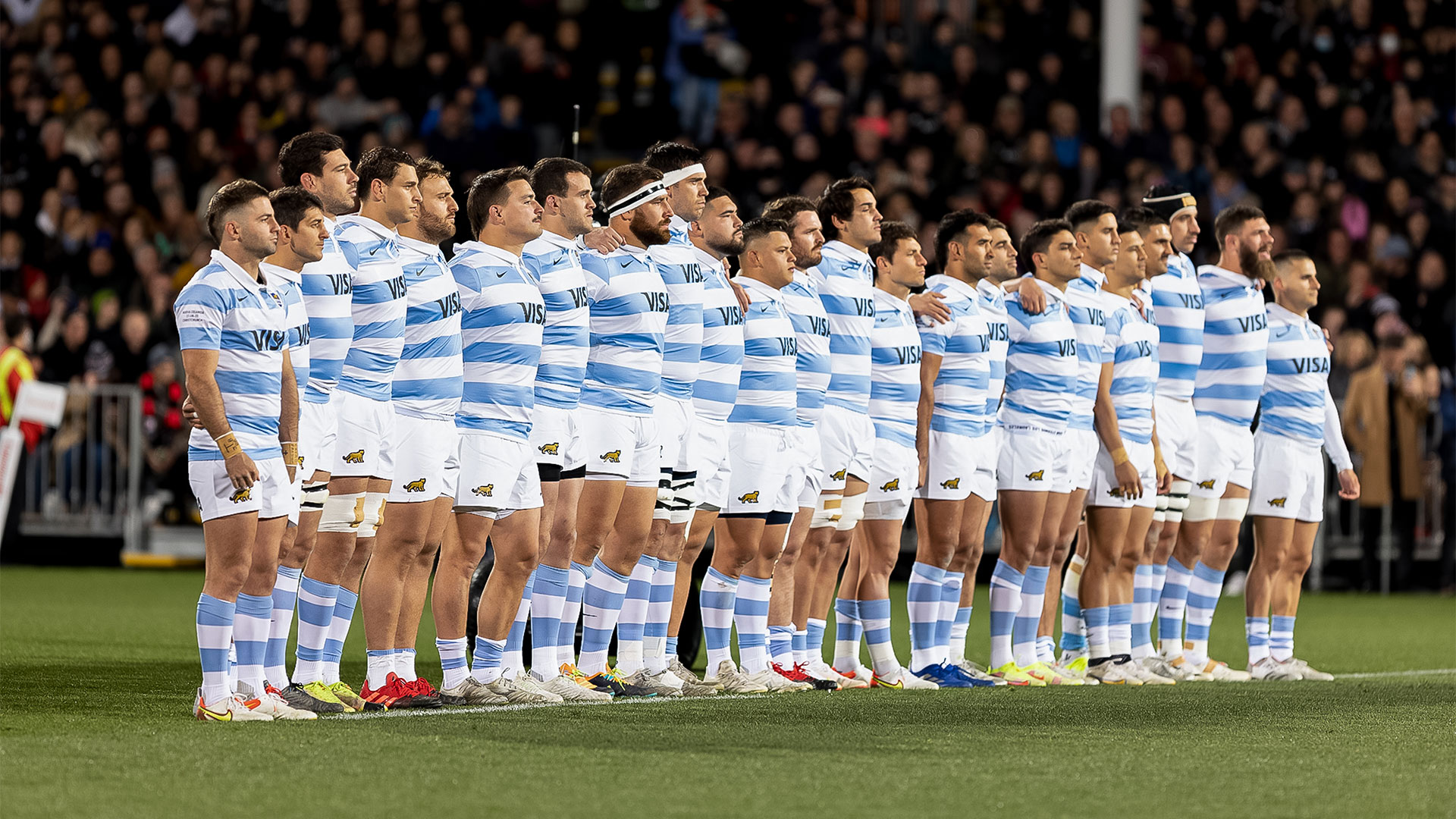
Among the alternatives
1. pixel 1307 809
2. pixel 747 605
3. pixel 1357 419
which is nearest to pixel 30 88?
pixel 1357 419

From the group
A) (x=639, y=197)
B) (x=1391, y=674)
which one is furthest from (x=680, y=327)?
(x=1391, y=674)

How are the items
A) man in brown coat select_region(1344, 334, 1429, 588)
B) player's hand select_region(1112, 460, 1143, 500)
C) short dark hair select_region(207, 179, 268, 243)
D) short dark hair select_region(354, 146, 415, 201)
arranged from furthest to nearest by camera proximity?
man in brown coat select_region(1344, 334, 1429, 588), player's hand select_region(1112, 460, 1143, 500), short dark hair select_region(354, 146, 415, 201), short dark hair select_region(207, 179, 268, 243)

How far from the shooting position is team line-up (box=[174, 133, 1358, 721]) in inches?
326

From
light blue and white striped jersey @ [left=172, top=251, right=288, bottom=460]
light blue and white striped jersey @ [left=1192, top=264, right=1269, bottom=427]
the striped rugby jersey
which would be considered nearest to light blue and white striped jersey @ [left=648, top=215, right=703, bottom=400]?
light blue and white striped jersey @ [left=172, top=251, right=288, bottom=460]

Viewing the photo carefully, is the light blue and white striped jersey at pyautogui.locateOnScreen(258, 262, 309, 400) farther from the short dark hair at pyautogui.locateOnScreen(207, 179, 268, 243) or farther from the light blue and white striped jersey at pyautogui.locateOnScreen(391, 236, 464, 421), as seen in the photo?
the light blue and white striped jersey at pyautogui.locateOnScreen(391, 236, 464, 421)

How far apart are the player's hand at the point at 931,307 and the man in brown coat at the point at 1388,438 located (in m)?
7.51

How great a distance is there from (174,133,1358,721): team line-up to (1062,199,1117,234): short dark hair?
21 millimetres

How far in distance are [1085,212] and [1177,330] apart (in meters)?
0.80

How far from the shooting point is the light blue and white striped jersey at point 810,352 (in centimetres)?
1004

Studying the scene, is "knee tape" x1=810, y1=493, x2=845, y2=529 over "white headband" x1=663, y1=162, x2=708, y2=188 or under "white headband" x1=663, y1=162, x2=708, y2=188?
under

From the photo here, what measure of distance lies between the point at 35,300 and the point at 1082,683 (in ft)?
43.5

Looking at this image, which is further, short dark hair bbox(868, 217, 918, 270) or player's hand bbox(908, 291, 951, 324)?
short dark hair bbox(868, 217, 918, 270)

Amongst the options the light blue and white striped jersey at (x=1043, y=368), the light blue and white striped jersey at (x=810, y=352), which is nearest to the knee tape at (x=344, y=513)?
the light blue and white striped jersey at (x=810, y=352)

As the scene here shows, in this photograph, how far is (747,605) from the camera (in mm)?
9727
